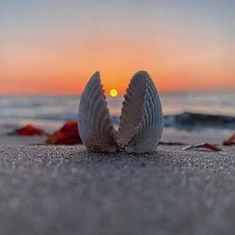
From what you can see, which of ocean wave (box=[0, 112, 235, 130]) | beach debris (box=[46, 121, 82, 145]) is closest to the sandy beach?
beach debris (box=[46, 121, 82, 145])

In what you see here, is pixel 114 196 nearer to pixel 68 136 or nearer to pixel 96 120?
pixel 96 120

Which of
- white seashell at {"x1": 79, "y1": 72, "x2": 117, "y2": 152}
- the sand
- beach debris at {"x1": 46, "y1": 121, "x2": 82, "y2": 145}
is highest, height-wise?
white seashell at {"x1": 79, "y1": 72, "x2": 117, "y2": 152}

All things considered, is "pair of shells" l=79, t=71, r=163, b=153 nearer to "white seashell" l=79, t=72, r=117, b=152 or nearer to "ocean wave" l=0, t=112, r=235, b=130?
"white seashell" l=79, t=72, r=117, b=152

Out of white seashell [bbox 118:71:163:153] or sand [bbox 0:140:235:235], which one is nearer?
sand [bbox 0:140:235:235]

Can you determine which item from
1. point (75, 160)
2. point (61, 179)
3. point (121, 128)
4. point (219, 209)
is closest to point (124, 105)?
point (121, 128)

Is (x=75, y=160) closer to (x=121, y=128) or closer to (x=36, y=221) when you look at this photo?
(x=121, y=128)

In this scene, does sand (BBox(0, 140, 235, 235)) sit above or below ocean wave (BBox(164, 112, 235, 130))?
below
